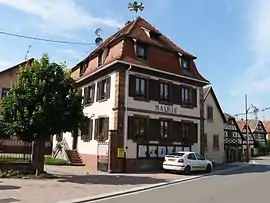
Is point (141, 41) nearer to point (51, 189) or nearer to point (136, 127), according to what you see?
point (136, 127)

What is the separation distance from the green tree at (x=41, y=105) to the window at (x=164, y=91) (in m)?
10.0

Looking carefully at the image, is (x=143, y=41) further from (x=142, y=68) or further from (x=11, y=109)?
(x=11, y=109)

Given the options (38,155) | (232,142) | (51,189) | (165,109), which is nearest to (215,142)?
(232,142)

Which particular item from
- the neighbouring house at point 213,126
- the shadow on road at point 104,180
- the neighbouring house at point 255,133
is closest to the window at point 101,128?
the shadow on road at point 104,180

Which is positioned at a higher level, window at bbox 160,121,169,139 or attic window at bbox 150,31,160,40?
attic window at bbox 150,31,160,40

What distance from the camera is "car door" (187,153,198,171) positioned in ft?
77.7

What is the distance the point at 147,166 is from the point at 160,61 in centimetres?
849

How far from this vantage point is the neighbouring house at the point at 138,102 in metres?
25.2

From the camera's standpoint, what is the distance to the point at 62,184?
52.2 feet

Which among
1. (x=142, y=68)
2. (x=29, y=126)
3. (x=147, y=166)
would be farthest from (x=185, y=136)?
(x=29, y=126)

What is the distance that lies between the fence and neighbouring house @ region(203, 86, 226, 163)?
23.1m

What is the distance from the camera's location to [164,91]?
93.0 ft

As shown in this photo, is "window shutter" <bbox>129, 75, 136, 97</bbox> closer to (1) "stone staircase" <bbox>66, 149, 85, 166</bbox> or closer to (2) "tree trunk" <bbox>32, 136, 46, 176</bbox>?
(1) "stone staircase" <bbox>66, 149, 85, 166</bbox>

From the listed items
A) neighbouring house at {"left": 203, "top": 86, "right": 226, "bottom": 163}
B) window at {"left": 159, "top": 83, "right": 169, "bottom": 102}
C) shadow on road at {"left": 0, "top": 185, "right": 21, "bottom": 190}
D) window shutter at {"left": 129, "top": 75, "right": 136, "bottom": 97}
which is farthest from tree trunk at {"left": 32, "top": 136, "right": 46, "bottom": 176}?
neighbouring house at {"left": 203, "top": 86, "right": 226, "bottom": 163}
